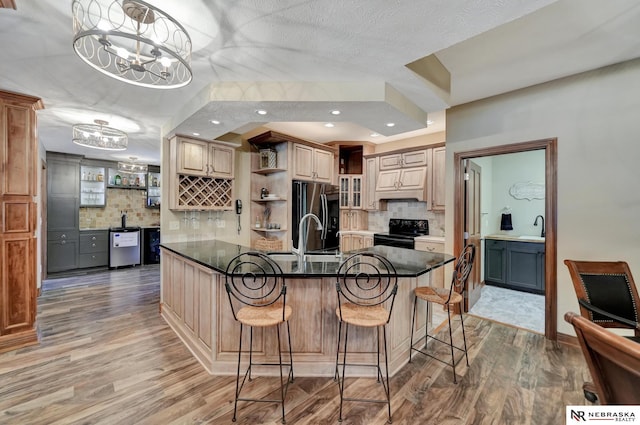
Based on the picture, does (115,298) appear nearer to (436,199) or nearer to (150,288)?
(150,288)

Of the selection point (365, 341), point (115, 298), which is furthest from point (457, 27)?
point (115, 298)

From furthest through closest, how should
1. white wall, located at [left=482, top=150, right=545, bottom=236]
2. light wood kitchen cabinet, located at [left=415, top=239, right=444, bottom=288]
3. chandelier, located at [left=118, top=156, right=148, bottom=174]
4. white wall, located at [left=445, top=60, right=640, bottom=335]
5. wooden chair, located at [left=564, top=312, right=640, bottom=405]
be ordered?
chandelier, located at [left=118, top=156, right=148, bottom=174]
white wall, located at [left=482, top=150, right=545, bottom=236]
light wood kitchen cabinet, located at [left=415, top=239, right=444, bottom=288]
white wall, located at [left=445, top=60, right=640, bottom=335]
wooden chair, located at [left=564, top=312, right=640, bottom=405]

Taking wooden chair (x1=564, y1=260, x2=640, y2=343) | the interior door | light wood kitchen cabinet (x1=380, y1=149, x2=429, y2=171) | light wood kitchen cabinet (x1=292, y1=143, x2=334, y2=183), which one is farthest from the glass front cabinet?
wooden chair (x1=564, y1=260, x2=640, y2=343)

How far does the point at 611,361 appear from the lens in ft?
2.68

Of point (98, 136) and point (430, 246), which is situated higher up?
point (98, 136)

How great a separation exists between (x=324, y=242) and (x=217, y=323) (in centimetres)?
235

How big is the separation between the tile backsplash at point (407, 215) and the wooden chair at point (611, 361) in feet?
12.5

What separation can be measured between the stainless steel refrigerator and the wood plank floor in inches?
85.9

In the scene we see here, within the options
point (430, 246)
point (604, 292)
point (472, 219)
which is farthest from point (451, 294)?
point (430, 246)

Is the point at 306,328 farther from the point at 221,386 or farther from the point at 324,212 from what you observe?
the point at 324,212

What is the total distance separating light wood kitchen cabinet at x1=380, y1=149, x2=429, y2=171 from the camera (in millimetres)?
4457

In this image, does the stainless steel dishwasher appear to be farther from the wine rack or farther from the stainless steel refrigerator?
the stainless steel refrigerator

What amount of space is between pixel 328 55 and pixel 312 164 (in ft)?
8.58

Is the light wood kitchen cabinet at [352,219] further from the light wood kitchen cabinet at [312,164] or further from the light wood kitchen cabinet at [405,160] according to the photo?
the light wood kitchen cabinet at [405,160]
